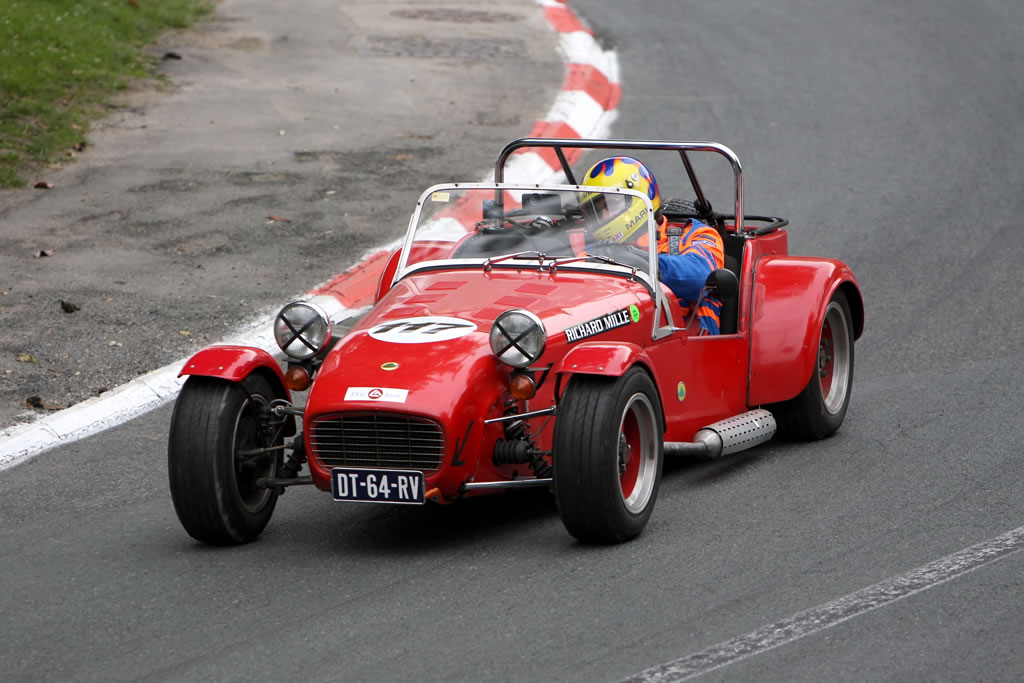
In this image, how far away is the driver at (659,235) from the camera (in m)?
6.45

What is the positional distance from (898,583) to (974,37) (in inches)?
488

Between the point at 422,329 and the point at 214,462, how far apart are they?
3.08ft

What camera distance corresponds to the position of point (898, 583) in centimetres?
496

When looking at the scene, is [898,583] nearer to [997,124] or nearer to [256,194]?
[256,194]

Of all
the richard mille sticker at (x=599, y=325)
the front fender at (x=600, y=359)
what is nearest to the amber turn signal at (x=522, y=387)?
the front fender at (x=600, y=359)

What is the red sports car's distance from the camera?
5.25 meters

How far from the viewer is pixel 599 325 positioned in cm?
587

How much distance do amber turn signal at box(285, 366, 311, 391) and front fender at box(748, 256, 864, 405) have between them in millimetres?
2131

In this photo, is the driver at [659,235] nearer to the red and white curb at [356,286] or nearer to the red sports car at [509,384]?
the red sports car at [509,384]

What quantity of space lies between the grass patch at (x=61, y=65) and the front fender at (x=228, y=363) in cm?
585

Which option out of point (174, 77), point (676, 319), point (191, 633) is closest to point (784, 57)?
point (174, 77)

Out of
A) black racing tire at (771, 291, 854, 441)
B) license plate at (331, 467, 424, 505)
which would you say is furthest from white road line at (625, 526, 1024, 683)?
black racing tire at (771, 291, 854, 441)

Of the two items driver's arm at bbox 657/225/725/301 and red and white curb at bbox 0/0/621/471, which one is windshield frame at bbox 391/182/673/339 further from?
red and white curb at bbox 0/0/621/471

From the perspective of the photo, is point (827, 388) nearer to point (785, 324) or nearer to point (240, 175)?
point (785, 324)
